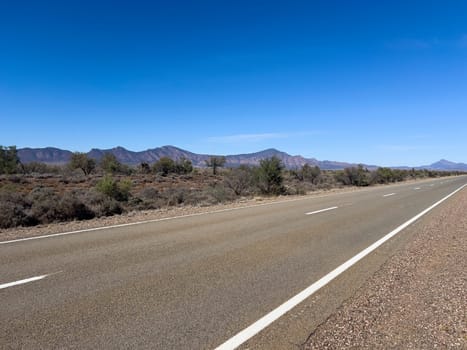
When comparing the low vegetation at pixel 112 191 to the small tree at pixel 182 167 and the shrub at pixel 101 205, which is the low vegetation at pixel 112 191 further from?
Answer: the small tree at pixel 182 167

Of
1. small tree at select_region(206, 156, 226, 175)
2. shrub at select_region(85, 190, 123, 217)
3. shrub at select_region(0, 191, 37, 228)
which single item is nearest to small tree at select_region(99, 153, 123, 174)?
small tree at select_region(206, 156, 226, 175)

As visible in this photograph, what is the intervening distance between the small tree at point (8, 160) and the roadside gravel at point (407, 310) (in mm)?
58761

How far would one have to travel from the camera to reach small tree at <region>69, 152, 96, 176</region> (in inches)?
2512

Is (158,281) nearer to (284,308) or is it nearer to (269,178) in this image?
(284,308)

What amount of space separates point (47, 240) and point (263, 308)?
20.3ft

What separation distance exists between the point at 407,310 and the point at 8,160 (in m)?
64.0

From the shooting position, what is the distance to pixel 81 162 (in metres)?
64.0

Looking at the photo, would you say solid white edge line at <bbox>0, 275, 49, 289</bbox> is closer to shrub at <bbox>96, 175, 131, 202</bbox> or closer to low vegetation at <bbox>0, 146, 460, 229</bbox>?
low vegetation at <bbox>0, 146, 460, 229</bbox>

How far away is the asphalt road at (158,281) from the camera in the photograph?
3.36 meters

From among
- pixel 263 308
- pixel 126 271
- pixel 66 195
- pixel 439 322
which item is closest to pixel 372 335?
pixel 439 322

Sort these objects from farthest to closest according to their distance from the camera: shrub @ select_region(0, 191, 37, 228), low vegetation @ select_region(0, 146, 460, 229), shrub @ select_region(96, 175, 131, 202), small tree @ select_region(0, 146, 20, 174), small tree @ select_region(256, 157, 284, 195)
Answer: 1. small tree @ select_region(0, 146, 20, 174)
2. small tree @ select_region(256, 157, 284, 195)
3. shrub @ select_region(96, 175, 131, 202)
4. low vegetation @ select_region(0, 146, 460, 229)
5. shrub @ select_region(0, 191, 37, 228)

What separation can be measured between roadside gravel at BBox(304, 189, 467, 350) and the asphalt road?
35cm

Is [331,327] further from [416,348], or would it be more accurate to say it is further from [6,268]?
[6,268]

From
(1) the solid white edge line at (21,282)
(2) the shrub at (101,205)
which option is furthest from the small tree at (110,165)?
(1) the solid white edge line at (21,282)
